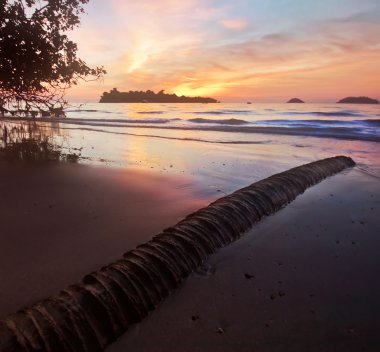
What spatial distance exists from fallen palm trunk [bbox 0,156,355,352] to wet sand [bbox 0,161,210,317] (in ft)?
1.52

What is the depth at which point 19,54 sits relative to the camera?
992 centimetres

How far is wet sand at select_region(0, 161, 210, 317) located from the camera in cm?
299

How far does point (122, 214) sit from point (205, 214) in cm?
119

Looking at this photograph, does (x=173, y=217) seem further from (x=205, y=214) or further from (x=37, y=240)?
(x=37, y=240)

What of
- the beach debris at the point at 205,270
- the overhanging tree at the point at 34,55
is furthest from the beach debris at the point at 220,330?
the overhanging tree at the point at 34,55

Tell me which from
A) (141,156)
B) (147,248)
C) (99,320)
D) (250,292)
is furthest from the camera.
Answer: (141,156)

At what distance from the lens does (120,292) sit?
8.26 ft

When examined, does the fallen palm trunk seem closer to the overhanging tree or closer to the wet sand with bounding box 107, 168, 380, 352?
the wet sand with bounding box 107, 168, 380, 352

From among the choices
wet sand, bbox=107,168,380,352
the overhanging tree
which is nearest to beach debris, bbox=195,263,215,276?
wet sand, bbox=107,168,380,352

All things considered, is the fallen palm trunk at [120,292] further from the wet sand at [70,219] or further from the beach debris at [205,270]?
the wet sand at [70,219]

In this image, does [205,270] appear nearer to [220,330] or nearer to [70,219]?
[220,330]

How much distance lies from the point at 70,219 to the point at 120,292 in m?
2.08

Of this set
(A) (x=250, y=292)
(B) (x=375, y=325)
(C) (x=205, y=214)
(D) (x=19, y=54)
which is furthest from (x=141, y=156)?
(B) (x=375, y=325)

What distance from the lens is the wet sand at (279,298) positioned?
2.34 m
